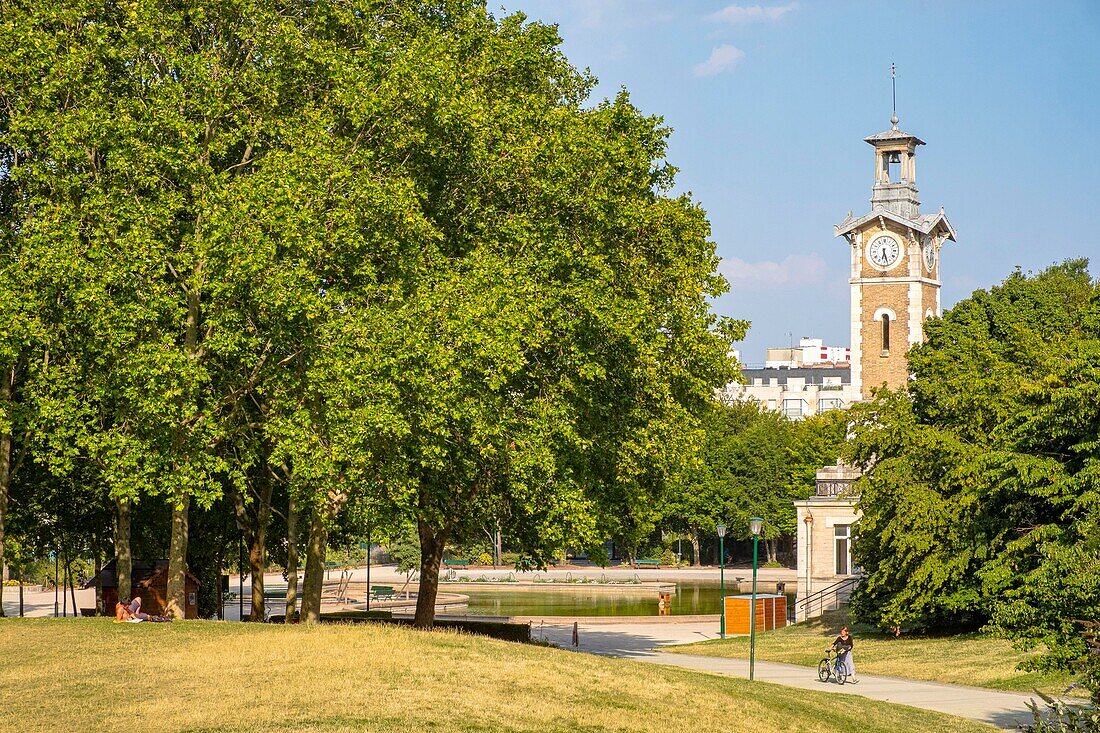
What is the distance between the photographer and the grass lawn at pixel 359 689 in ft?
70.4

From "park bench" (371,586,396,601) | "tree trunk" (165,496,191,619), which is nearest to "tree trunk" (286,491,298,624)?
"tree trunk" (165,496,191,619)

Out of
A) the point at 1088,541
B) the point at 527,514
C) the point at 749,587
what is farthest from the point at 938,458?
the point at 749,587

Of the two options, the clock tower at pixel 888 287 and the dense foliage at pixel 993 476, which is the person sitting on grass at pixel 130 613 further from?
the clock tower at pixel 888 287

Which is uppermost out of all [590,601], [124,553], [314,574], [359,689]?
[124,553]

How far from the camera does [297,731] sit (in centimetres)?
2031

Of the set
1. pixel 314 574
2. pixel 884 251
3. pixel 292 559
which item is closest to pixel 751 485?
pixel 884 251

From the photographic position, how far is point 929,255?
70312 millimetres

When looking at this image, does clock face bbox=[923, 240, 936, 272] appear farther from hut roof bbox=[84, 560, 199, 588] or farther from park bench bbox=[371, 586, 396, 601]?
hut roof bbox=[84, 560, 199, 588]

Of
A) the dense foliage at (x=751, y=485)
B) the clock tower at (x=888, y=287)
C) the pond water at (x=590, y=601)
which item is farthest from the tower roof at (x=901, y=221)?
the dense foliage at (x=751, y=485)

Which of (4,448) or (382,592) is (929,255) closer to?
(382,592)

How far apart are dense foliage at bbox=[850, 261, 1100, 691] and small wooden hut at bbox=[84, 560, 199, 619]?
20.0 meters

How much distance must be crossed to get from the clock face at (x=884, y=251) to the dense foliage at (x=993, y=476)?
13.0 metres

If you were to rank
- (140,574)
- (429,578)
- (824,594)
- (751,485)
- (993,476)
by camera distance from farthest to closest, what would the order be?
(751,485) → (824,594) → (140,574) → (429,578) → (993,476)

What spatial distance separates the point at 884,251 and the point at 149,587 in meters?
43.2
